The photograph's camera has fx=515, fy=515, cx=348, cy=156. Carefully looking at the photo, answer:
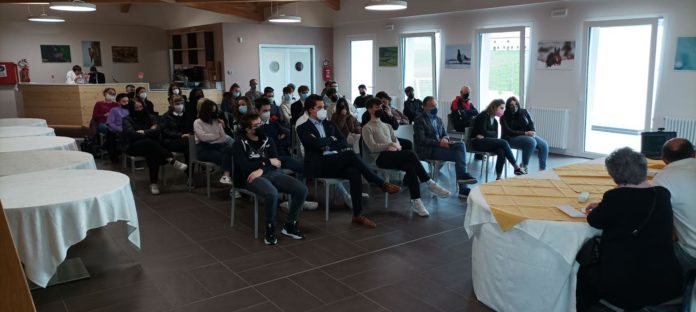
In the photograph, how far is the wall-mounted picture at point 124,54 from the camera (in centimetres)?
1331

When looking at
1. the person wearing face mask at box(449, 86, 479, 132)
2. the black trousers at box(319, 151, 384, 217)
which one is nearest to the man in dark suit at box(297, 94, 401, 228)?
the black trousers at box(319, 151, 384, 217)

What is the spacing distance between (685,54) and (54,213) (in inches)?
296

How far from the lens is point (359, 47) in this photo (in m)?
12.8

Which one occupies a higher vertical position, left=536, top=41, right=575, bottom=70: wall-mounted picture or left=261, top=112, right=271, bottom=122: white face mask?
left=536, top=41, right=575, bottom=70: wall-mounted picture

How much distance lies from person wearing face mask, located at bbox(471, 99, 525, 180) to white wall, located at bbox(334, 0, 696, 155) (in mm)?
2584

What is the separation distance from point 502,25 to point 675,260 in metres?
7.38

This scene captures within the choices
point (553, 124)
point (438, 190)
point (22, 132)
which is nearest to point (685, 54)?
point (553, 124)

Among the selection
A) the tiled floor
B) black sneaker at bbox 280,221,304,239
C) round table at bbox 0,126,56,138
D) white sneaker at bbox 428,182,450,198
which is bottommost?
the tiled floor

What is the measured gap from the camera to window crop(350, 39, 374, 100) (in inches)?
496

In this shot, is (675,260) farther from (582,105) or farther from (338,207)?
(582,105)

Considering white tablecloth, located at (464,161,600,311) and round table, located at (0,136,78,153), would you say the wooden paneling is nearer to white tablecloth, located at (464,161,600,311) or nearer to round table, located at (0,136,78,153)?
white tablecloth, located at (464,161,600,311)

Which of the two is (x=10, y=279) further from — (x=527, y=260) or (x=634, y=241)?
(x=634, y=241)

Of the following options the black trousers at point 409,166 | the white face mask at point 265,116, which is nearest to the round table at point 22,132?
the white face mask at point 265,116

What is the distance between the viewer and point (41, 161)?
4270mm
